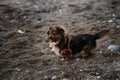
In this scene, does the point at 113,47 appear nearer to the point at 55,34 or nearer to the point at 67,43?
the point at 67,43

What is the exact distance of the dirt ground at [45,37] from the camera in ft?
18.1

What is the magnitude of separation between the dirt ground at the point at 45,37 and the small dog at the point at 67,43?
0.51 feet

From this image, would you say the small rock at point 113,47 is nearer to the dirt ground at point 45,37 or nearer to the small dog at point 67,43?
the dirt ground at point 45,37

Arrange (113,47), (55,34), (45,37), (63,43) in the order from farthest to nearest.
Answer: (45,37), (113,47), (63,43), (55,34)

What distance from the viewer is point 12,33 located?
7.56 metres

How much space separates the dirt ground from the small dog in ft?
0.51

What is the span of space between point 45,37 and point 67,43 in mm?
1428

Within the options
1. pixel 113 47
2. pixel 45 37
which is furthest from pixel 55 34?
pixel 45 37

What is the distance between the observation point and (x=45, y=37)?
7312mm

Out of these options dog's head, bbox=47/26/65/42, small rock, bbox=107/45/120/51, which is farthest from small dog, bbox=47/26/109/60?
small rock, bbox=107/45/120/51

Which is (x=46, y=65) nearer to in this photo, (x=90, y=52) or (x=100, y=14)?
(x=90, y=52)

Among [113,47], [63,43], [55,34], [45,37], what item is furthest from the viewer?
[45,37]

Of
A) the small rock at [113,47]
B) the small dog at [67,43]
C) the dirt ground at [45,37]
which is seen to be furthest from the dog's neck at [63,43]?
the small rock at [113,47]

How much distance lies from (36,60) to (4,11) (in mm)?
3302
